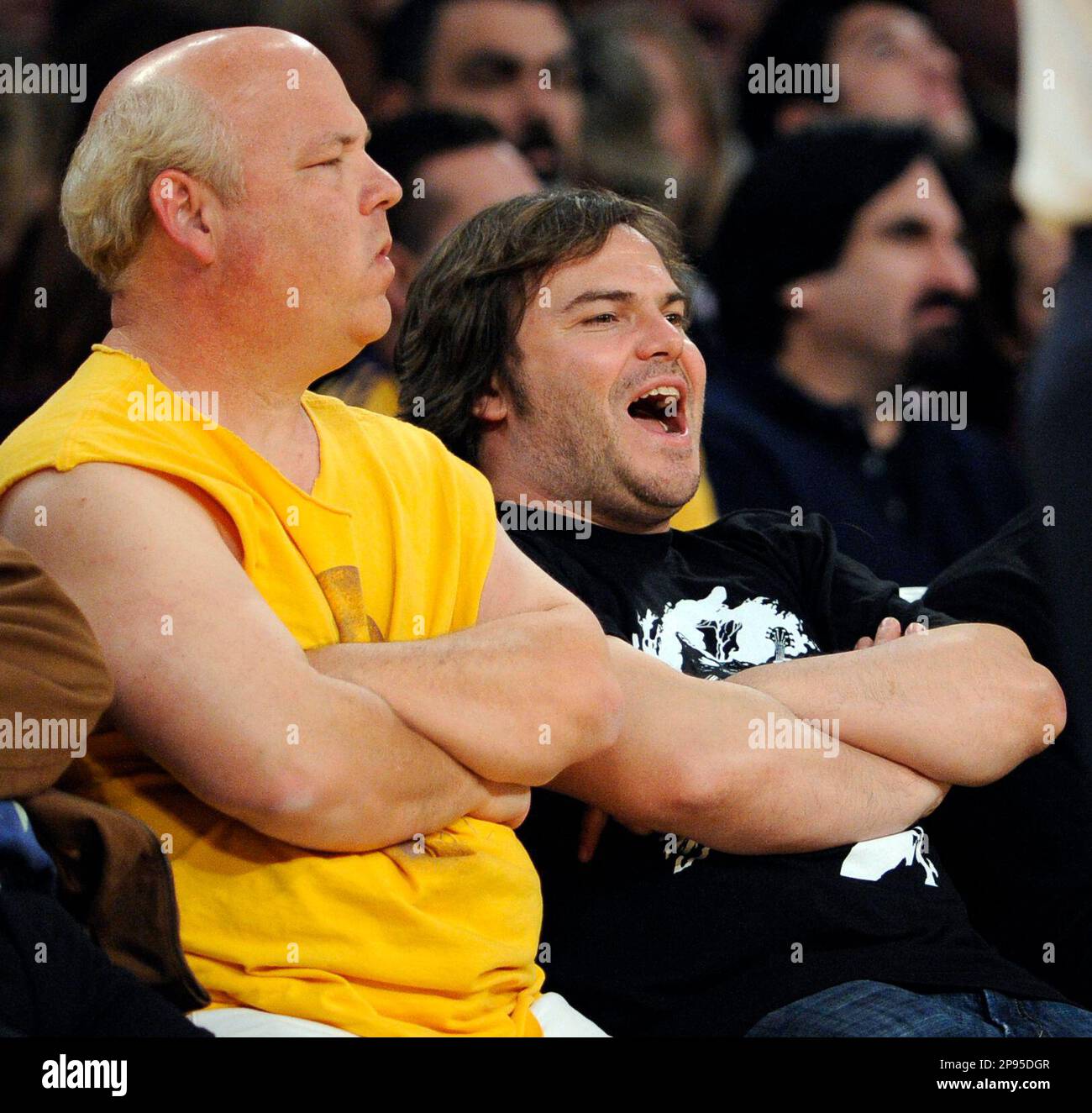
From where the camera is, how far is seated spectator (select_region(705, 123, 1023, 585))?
4.42m

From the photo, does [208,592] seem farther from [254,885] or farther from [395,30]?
[395,30]

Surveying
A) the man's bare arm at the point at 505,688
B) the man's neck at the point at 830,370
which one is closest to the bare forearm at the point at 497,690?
the man's bare arm at the point at 505,688

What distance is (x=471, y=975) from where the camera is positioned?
2.06 m

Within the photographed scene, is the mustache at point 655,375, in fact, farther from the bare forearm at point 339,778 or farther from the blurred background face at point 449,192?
the blurred background face at point 449,192

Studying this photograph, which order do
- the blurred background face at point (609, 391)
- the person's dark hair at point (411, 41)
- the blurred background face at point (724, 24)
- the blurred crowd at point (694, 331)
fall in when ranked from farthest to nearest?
the blurred background face at point (724, 24) → the person's dark hair at point (411, 41) → the blurred background face at point (609, 391) → the blurred crowd at point (694, 331)

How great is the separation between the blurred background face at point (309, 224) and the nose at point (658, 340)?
0.63m

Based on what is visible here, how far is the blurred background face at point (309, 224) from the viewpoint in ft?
7.22

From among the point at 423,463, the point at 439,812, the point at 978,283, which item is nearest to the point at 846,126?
the point at 978,283

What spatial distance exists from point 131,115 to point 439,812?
2.97ft

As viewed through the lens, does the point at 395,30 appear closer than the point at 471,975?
No

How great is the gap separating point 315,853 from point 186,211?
0.77m

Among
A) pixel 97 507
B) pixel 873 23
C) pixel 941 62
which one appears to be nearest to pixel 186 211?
pixel 97 507

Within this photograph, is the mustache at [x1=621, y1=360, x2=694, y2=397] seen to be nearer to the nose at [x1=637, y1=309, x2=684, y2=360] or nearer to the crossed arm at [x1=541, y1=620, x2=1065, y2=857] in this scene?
the nose at [x1=637, y1=309, x2=684, y2=360]

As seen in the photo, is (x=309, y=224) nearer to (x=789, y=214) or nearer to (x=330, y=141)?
(x=330, y=141)
